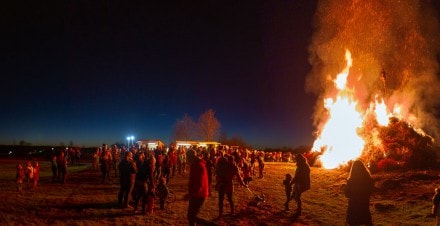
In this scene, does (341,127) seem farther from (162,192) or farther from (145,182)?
(145,182)

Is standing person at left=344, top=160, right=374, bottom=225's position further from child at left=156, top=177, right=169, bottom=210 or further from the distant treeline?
the distant treeline

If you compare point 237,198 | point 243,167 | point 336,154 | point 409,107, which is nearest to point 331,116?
point 336,154

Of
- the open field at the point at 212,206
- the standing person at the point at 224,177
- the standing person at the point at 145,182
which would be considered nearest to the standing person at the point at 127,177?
the open field at the point at 212,206

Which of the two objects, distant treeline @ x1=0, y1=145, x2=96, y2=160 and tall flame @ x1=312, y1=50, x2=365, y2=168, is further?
distant treeline @ x1=0, y1=145, x2=96, y2=160

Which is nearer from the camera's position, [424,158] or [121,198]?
[121,198]

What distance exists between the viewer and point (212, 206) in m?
15.1

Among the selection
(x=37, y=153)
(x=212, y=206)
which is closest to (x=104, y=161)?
(x=212, y=206)

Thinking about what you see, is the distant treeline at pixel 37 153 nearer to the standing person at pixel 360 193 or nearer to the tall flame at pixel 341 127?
the tall flame at pixel 341 127

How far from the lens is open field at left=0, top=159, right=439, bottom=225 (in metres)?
12.6

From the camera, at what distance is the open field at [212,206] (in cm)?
1259

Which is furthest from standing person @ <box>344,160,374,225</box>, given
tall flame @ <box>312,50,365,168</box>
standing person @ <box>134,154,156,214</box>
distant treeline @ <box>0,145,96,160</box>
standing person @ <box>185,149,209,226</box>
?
distant treeline @ <box>0,145,96,160</box>

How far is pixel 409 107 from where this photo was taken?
36562mm

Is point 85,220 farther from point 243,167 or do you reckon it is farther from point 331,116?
point 331,116

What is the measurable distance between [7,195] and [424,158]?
2621cm
